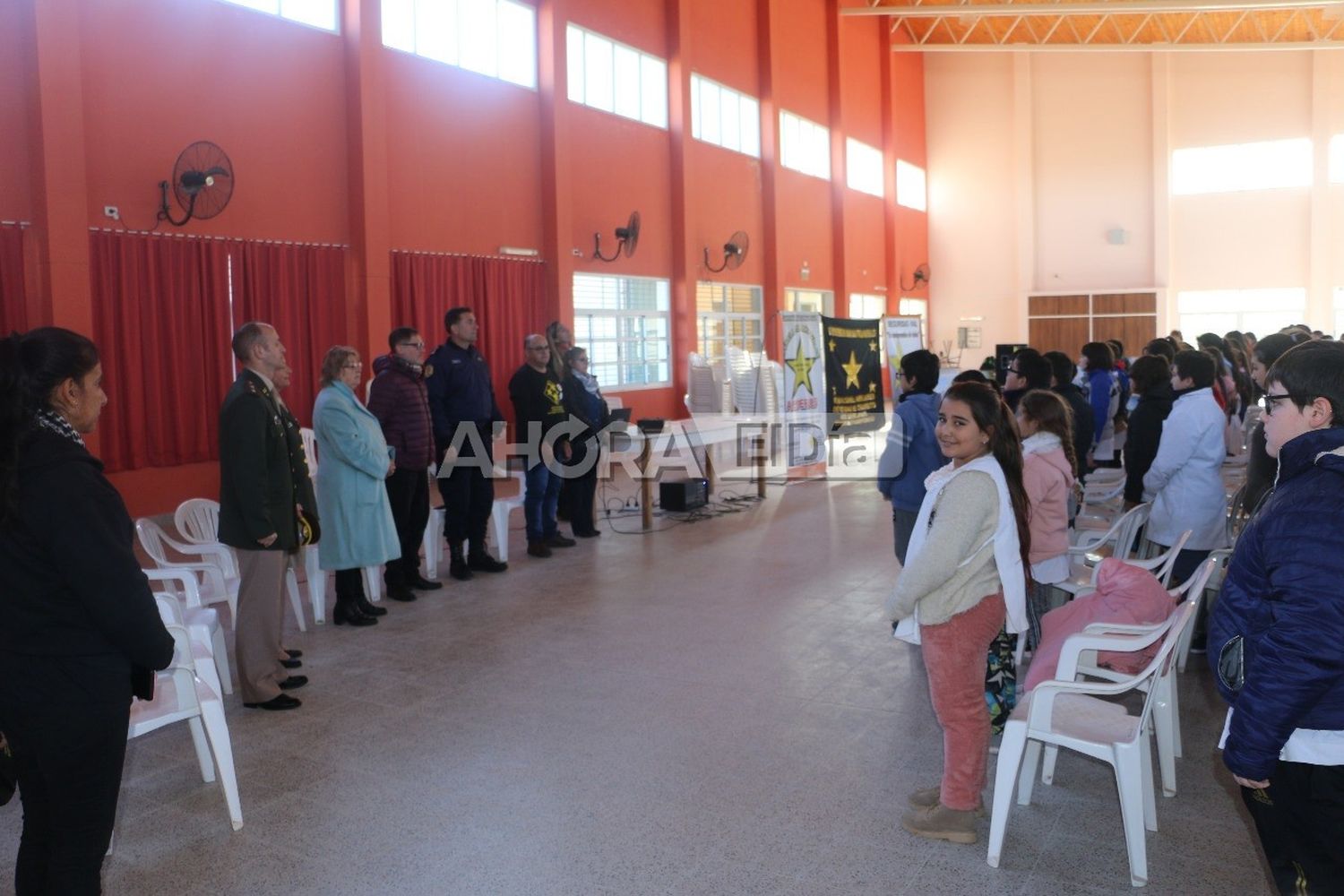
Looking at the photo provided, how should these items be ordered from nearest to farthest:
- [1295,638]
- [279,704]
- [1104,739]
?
[1295,638] < [1104,739] < [279,704]

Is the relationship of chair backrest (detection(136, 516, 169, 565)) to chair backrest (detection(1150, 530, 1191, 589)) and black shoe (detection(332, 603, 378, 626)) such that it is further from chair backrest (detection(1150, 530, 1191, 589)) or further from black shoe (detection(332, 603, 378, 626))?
chair backrest (detection(1150, 530, 1191, 589))

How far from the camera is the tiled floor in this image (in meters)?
2.72

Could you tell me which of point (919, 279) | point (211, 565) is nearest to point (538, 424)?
point (211, 565)

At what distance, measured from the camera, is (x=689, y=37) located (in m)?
13.7

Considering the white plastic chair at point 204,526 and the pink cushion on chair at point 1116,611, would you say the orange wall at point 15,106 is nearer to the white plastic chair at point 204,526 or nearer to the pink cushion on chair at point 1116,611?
the white plastic chair at point 204,526

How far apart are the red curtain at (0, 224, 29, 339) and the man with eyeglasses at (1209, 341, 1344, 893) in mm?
6854

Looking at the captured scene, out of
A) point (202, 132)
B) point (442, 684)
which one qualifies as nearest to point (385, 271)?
point (202, 132)

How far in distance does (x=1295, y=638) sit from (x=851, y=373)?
23.0 feet

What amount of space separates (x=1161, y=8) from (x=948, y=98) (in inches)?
205

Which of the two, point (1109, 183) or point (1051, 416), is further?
point (1109, 183)

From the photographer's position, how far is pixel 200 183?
727 cm

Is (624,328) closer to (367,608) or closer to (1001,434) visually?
(367,608)

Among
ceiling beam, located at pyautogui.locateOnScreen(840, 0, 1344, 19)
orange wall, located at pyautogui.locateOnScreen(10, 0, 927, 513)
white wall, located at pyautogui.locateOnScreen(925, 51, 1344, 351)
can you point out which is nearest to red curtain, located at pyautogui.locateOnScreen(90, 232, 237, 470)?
orange wall, located at pyautogui.locateOnScreen(10, 0, 927, 513)

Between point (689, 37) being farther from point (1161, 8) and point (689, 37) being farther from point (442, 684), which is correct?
point (442, 684)
